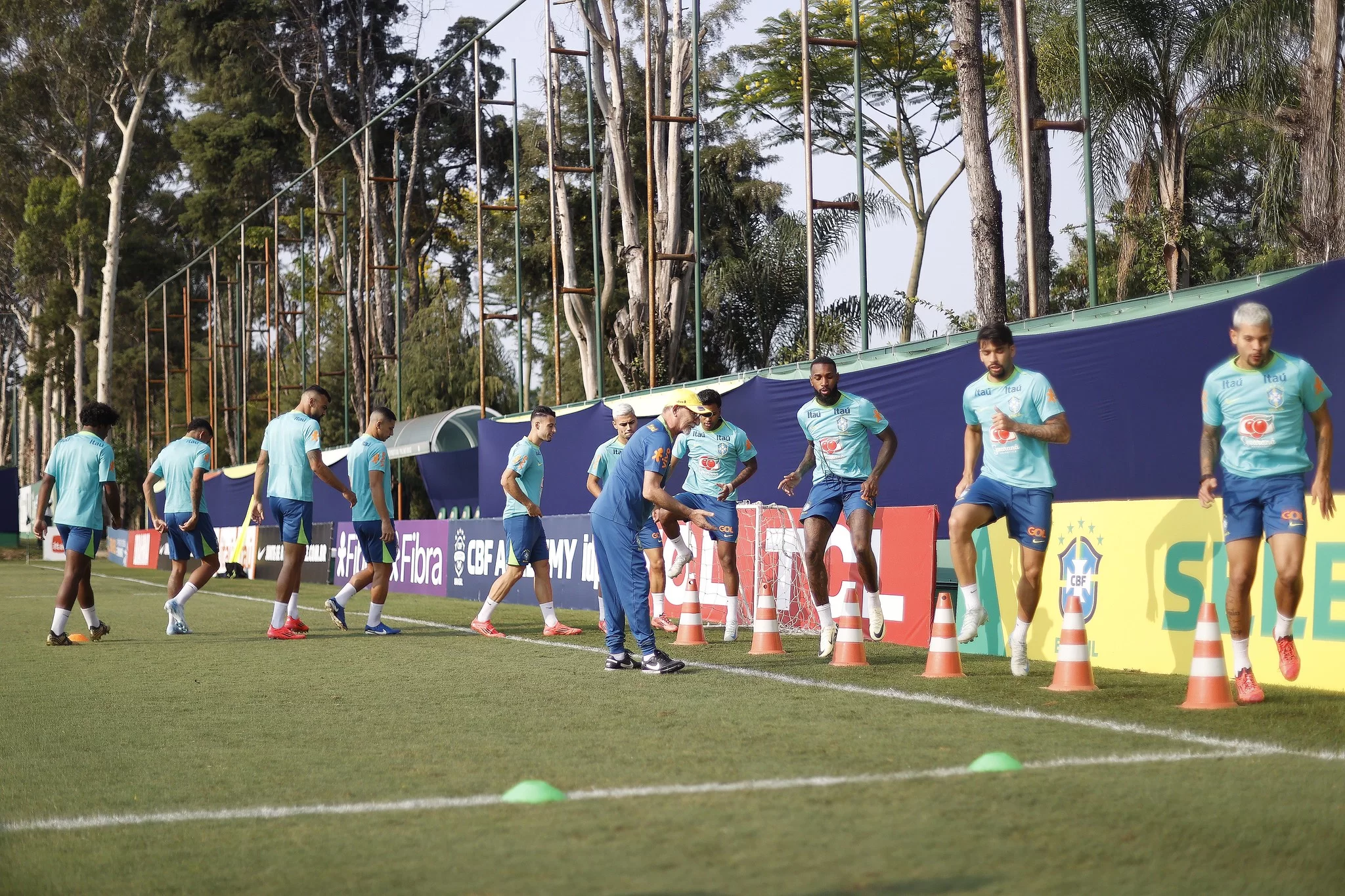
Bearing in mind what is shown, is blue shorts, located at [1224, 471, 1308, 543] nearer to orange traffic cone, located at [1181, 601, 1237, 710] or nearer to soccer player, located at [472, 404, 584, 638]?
orange traffic cone, located at [1181, 601, 1237, 710]

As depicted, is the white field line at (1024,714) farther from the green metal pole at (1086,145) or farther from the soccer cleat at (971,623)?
the green metal pole at (1086,145)

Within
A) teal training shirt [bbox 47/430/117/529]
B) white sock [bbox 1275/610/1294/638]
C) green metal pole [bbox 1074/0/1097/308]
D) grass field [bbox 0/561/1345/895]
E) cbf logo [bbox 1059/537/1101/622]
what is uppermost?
green metal pole [bbox 1074/0/1097/308]

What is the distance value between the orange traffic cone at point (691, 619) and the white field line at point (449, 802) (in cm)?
590

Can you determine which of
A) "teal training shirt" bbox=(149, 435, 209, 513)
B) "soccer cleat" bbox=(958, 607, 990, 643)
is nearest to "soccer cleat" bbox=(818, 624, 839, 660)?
"soccer cleat" bbox=(958, 607, 990, 643)

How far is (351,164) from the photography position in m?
46.3

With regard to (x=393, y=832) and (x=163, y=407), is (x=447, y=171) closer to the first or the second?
(x=163, y=407)

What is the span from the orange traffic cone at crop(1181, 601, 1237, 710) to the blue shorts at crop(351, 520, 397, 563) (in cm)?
732

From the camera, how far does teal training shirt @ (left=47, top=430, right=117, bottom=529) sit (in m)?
12.1

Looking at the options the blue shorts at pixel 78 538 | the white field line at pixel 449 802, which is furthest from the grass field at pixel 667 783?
the blue shorts at pixel 78 538

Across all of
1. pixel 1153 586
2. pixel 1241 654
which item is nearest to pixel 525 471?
pixel 1153 586

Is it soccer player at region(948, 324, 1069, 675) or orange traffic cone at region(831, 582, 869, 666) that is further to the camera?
orange traffic cone at region(831, 582, 869, 666)

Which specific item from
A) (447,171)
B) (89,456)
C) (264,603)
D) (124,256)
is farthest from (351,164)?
(89,456)

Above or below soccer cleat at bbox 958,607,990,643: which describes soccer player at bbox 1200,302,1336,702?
above

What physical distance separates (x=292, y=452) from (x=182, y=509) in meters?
1.93
